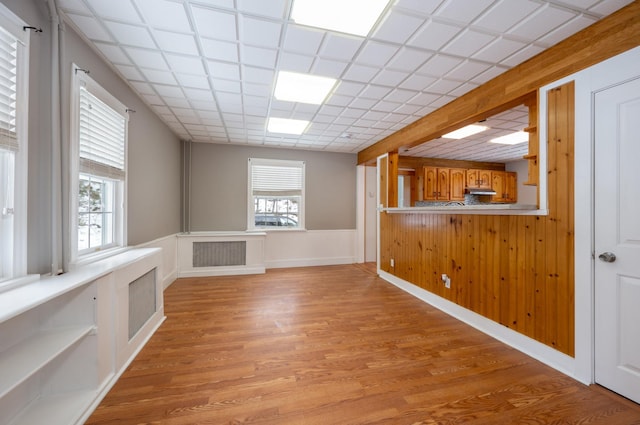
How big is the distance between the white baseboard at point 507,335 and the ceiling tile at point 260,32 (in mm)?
3270

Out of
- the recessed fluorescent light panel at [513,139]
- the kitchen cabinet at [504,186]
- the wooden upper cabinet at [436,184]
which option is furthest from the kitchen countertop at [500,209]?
the kitchen cabinet at [504,186]

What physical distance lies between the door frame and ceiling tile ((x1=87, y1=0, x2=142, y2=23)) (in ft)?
10.4

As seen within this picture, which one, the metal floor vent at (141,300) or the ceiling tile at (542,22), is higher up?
the ceiling tile at (542,22)

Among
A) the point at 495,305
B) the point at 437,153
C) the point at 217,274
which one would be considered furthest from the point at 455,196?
the point at 217,274

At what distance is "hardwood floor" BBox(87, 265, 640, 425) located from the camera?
1554mm

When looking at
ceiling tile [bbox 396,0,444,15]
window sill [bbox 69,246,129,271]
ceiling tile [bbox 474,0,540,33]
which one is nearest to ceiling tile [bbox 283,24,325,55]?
ceiling tile [bbox 396,0,444,15]

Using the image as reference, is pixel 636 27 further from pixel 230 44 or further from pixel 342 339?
pixel 342 339

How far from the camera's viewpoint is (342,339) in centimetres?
245

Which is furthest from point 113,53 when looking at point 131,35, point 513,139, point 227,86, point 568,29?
point 513,139

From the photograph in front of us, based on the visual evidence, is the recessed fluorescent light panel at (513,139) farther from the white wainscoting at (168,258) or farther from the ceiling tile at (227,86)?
the white wainscoting at (168,258)

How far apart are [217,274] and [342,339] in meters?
3.17

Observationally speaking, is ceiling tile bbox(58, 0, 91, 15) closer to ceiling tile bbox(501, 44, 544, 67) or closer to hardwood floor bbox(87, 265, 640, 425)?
hardwood floor bbox(87, 265, 640, 425)

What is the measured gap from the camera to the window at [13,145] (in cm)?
140

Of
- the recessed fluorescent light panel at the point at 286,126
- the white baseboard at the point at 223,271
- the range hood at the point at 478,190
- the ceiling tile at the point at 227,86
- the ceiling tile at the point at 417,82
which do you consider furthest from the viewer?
the range hood at the point at 478,190
